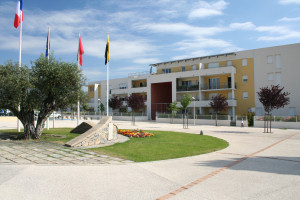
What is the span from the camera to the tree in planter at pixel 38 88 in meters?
13.4

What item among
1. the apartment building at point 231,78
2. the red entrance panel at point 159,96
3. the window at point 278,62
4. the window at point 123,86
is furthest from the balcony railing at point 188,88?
the window at point 123,86

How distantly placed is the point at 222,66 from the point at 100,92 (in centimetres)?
3293

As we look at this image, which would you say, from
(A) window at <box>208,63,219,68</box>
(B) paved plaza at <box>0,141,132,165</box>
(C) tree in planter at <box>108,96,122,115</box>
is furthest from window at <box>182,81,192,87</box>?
(B) paved plaza at <box>0,141,132,165</box>

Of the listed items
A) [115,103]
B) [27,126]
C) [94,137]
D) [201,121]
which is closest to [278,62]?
[201,121]

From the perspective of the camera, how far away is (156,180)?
6.26m

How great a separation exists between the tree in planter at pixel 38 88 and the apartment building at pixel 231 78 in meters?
29.1

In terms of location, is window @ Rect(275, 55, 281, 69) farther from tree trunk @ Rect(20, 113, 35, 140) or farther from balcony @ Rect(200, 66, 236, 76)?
tree trunk @ Rect(20, 113, 35, 140)

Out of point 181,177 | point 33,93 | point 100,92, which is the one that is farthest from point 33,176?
point 100,92

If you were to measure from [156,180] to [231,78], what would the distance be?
116 ft

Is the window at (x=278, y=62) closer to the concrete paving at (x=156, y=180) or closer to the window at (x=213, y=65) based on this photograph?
the window at (x=213, y=65)

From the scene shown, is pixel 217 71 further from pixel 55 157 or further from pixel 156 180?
pixel 156 180

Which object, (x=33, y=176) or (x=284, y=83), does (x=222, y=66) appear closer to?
(x=284, y=83)

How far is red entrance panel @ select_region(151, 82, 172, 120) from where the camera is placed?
4809 cm

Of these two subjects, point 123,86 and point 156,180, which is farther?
point 123,86
